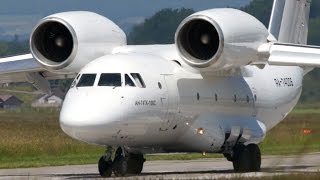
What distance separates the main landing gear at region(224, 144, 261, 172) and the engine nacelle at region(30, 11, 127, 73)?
410 centimetres

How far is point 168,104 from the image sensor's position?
1205 inches

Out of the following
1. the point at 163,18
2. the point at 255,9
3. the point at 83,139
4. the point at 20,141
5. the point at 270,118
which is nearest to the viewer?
the point at 83,139

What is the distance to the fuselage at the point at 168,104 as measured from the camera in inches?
1140

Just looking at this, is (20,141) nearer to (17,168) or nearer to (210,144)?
(17,168)

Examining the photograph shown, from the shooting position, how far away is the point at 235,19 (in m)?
30.8

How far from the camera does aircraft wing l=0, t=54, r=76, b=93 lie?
112 ft

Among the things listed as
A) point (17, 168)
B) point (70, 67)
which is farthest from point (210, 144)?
point (17, 168)

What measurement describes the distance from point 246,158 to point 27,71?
6.52 m

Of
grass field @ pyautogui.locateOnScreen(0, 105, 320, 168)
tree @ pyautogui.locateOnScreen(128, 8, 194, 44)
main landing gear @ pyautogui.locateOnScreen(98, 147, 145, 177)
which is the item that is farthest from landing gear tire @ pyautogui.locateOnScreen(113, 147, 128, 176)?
tree @ pyautogui.locateOnScreen(128, 8, 194, 44)

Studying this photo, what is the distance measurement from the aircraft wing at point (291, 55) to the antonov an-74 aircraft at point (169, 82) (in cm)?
2

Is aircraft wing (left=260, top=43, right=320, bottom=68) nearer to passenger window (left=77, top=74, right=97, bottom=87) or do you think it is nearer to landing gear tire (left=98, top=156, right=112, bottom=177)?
passenger window (left=77, top=74, right=97, bottom=87)

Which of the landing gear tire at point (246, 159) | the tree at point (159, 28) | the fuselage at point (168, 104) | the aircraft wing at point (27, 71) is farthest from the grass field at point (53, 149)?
the tree at point (159, 28)

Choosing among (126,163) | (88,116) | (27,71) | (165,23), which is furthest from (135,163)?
(165,23)

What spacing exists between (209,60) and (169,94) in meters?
1.23
